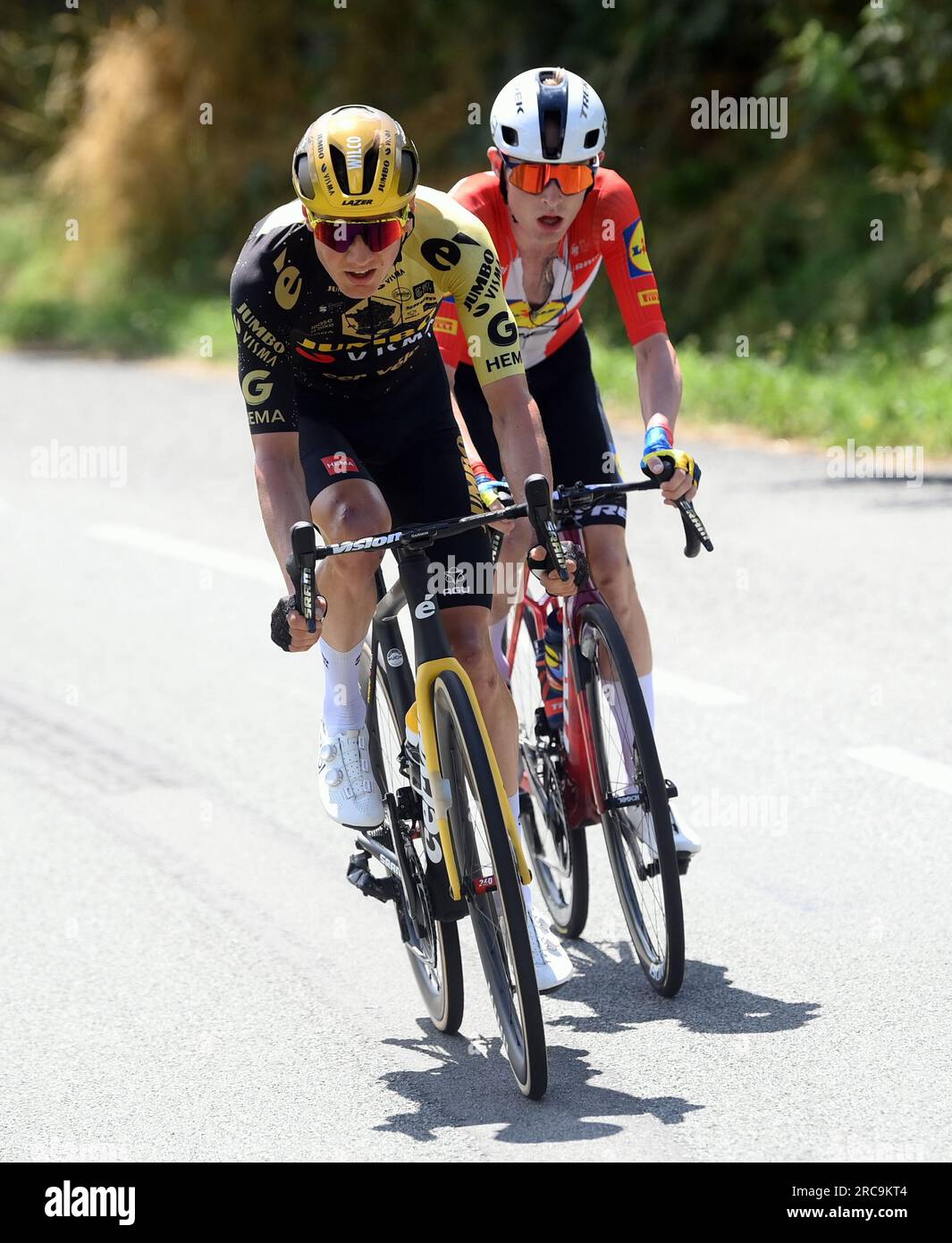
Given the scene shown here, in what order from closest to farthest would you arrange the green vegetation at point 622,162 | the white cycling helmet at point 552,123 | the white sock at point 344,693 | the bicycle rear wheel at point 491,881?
the bicycle rear wheel at point 491,881, the white sock at point 344,693, the white cycling helmet at point 552,123, the green vegetation at point 622,162

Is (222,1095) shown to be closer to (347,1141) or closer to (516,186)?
(347,1141)

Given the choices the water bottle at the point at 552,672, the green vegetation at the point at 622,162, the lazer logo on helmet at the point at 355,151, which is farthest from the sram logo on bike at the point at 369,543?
the green vegetation at the point at 622,162

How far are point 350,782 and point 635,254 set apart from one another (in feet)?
5.73

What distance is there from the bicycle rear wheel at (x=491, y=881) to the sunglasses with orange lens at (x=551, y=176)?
160cm

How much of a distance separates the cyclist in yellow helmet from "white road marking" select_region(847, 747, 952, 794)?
2.22m

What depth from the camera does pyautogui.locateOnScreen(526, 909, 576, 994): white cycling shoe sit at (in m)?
4.48

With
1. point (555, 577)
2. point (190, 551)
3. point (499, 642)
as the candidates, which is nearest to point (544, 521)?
point (555, 577)

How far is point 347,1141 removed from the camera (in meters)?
4.23

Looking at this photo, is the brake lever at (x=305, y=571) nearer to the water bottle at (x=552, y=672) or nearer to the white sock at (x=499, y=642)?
the white sock at (x=499, y=642)

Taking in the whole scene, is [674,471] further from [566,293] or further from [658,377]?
[566,293]

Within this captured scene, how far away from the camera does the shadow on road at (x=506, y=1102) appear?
423 cm

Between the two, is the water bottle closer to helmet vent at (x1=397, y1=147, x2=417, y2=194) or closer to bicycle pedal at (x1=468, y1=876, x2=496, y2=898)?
bicycle pedal at (x1=468, y1=876, x2=496, y2=898)

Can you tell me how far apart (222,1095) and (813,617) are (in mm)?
4988

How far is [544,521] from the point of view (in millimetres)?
4375
